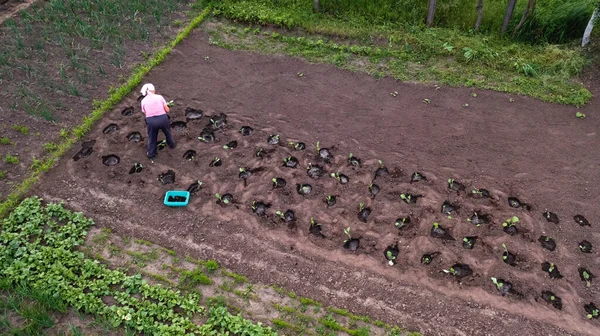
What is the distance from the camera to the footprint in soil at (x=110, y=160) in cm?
731

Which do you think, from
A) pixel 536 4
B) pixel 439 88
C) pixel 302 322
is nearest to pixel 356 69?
pixel 439 88

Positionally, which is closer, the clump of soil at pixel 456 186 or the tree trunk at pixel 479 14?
the clump of soil at pixel 456 186

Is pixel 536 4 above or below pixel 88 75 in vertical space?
above

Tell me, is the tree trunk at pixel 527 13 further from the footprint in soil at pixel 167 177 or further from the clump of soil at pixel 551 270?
the footprint in soil at pixel 167 177

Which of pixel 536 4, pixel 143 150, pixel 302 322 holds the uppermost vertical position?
pixel 536 4

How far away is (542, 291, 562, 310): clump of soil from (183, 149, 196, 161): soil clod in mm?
5757

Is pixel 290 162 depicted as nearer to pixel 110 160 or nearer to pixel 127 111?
pixel 110 160

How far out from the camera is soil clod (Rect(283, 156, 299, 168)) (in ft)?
24.1

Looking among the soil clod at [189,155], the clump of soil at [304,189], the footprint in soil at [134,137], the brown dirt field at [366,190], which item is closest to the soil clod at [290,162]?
the brown dirt field at [366,190]

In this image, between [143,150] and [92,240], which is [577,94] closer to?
[143,150]

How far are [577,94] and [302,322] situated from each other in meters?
7.40

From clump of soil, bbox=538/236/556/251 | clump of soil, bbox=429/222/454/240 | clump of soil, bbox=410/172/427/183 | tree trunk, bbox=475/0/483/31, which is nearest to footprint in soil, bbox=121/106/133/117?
clump of soil, bbox=410/172/427/183

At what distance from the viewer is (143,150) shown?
24.7 ft

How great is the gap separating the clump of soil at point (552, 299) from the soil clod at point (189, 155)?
18.9 ft
